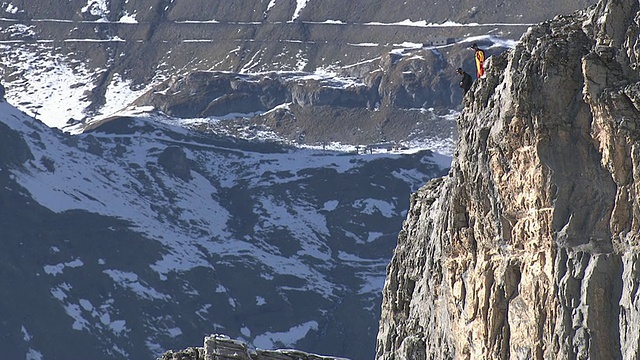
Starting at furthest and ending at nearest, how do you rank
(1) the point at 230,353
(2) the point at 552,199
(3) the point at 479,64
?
1. (3) the point at 479,64
2. (1) the point at 230,353
3. (2) the point at 552,199

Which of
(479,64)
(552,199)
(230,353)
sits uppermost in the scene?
Answer: (479,64)

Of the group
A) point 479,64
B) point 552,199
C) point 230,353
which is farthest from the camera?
point 479,64

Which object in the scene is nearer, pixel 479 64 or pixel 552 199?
pixel 552 199

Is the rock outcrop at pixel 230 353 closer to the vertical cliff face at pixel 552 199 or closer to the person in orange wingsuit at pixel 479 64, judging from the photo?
the vertical cliff face at pixel 552 199

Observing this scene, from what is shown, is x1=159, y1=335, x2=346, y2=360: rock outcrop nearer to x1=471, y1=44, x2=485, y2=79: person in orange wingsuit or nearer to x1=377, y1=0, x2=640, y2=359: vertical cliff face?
x1=377, y1=0, x2=640, y2=359: vertical cliff face

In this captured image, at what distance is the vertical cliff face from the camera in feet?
138

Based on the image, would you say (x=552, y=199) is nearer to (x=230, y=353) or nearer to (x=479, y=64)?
(x=479, y=64)

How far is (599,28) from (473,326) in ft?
26.3

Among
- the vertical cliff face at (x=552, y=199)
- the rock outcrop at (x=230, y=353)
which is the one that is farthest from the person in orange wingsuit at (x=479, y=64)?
the rock outcrop at (x=230, y=353)

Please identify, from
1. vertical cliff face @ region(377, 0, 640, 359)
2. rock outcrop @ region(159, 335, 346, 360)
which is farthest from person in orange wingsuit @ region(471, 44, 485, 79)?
rock outcrop @ region(159, 335, 346, 360)

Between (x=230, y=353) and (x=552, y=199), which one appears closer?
(x=552, y=199)

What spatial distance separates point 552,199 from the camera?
4356 cm

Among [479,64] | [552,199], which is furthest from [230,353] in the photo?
→ [552,199]

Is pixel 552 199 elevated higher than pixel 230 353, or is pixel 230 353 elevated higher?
pixel 552 199
